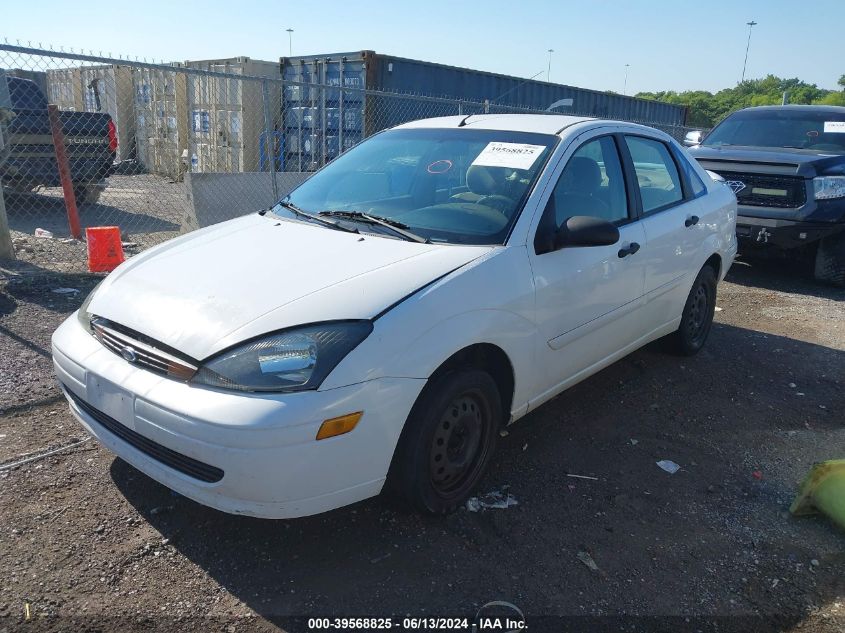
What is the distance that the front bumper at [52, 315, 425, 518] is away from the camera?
7.32 feet

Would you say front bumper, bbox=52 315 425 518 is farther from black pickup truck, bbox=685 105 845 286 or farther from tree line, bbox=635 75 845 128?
tree line, bbox=635 75 845 128

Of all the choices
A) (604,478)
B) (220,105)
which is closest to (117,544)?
(604,478)

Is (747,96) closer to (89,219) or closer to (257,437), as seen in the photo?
(89,219)

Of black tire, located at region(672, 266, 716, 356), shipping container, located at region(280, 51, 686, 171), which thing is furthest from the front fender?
shipping container, located at region(280, 51, 686, 171)

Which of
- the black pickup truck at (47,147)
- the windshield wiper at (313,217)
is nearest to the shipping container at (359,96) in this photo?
the black pickup truck at (47,147)

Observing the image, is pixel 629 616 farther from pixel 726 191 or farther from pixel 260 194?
pixel 260 194

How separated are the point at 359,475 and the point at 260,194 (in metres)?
6.32

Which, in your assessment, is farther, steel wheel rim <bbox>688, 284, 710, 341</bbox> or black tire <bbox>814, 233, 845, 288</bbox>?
black tire <bbox>814, 233, 845, 288</bbox>

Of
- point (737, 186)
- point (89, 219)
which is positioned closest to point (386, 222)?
point (737, 186)

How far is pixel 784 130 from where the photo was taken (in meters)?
8.33

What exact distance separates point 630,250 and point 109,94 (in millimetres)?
17567

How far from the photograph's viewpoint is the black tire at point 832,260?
7.35m

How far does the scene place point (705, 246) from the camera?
187 inches

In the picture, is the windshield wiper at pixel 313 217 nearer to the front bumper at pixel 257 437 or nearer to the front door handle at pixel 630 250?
the front bumper at pixel 257 437
